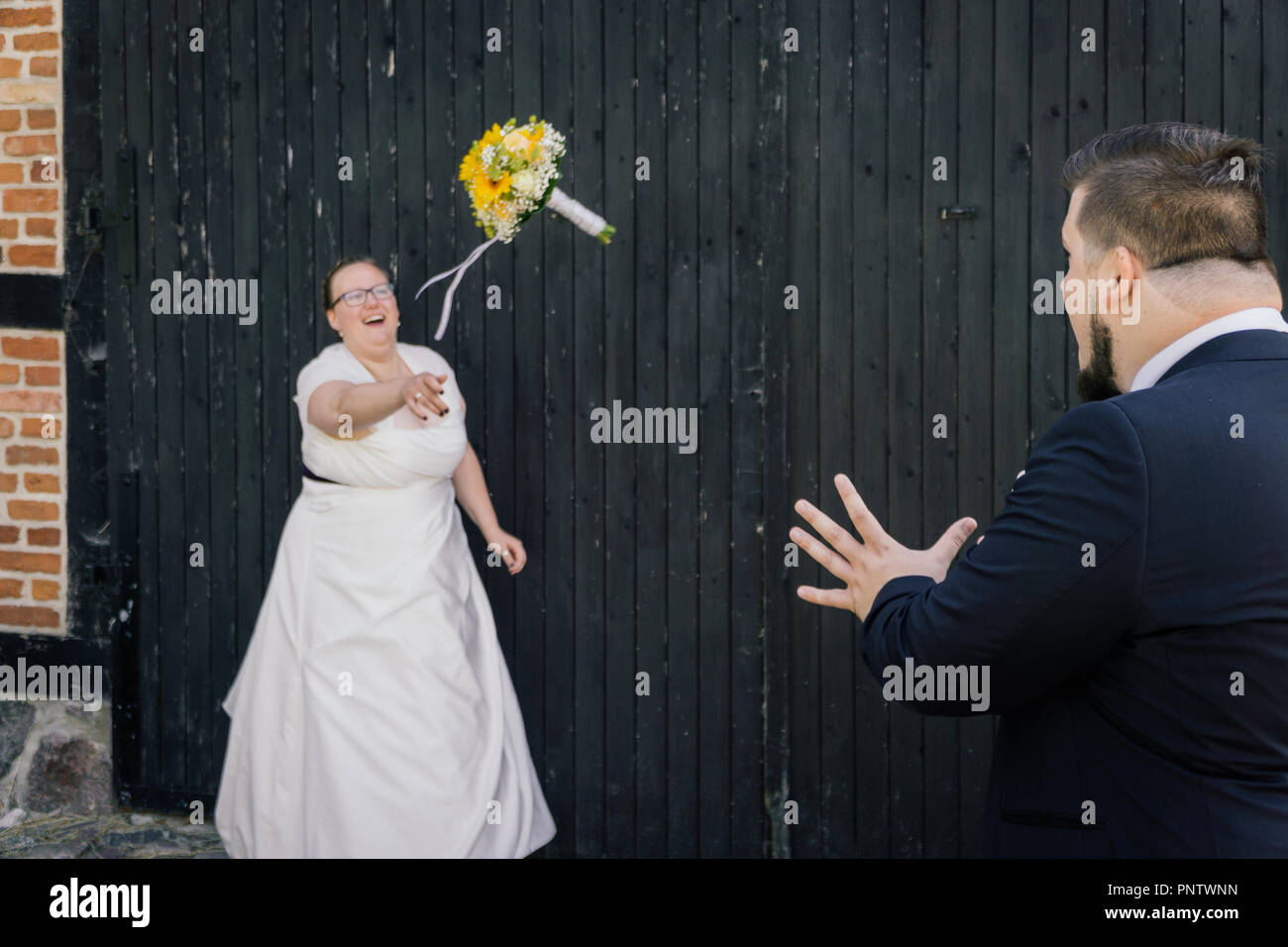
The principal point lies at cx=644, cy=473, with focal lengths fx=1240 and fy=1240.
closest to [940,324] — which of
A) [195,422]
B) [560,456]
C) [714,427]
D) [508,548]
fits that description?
[714,427]

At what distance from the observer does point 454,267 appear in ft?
14.3

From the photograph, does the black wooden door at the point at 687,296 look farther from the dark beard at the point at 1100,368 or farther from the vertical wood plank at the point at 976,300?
the dark beard at the point at 1100,368

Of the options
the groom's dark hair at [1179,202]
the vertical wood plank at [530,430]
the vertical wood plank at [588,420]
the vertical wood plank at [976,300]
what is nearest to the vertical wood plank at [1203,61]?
the vertical wood plank at [976,300]

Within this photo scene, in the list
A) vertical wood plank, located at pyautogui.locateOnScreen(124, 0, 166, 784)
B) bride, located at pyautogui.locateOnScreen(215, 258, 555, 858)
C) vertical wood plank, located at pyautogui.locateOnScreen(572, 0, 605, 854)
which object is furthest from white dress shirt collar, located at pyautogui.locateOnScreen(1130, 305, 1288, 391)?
vertical wood plank, located at pyautogui.locateOnScreen(124, 0, 166, 784)

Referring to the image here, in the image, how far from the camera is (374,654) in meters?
3.87

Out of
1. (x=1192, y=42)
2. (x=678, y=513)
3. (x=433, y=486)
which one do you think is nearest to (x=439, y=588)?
(x=433, y=486)

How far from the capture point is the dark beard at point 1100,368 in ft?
5.71

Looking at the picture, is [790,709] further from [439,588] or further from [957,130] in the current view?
[957,130]

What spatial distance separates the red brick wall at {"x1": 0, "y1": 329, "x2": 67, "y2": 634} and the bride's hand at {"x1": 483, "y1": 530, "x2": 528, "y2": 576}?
186cm

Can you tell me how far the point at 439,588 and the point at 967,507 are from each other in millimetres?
1777

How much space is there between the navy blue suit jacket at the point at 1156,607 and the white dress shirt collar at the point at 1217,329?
0.05 feet

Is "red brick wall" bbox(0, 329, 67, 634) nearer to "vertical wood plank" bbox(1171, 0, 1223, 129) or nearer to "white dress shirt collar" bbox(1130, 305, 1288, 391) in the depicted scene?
"vertical wood plank" bbox(1171, 0, 1223, 129)

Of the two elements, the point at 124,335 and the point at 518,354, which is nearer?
the point at 518,354

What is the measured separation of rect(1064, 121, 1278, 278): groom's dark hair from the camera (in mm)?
1650
